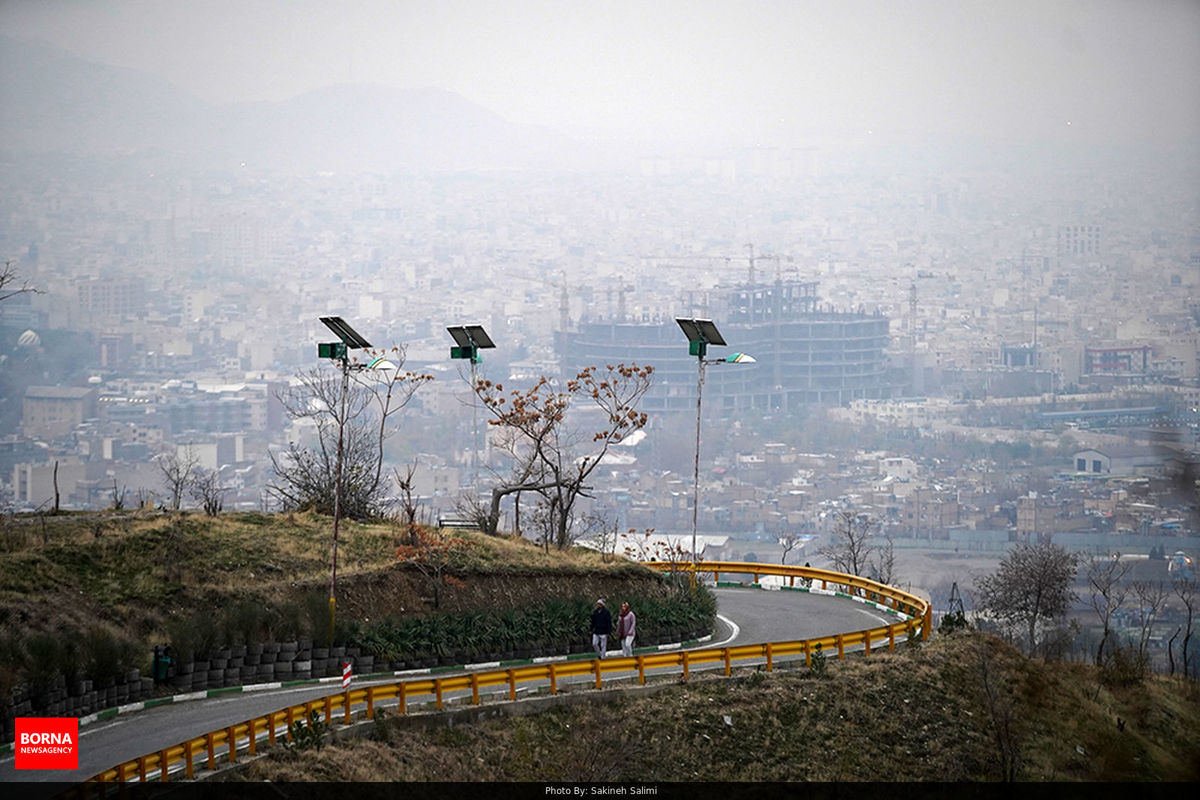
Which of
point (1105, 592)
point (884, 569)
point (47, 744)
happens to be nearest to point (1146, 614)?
point (884, 569)

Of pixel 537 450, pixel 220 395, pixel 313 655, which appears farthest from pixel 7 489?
pixel 313 655

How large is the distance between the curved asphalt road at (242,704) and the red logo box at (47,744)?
136mm

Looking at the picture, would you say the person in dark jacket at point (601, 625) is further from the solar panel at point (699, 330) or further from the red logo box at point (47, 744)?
the red logo box at point (47, 744)

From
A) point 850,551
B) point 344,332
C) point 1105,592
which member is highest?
point 344,332

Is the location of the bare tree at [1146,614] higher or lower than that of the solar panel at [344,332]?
lower

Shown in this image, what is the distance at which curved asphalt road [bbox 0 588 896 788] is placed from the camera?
1775 centimetres

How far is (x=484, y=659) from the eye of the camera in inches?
995

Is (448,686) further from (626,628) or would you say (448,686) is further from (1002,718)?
(1002,718)

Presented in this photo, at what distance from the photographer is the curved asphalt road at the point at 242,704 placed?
17.8 m

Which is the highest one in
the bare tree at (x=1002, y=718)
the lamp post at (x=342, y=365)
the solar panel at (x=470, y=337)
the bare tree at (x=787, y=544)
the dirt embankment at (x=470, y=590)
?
the solar panel at (x=470, y=337)

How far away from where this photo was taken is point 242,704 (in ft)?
68.9

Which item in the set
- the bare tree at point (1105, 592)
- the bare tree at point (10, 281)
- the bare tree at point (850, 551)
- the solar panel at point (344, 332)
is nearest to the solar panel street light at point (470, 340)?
the solar panel at point (344, 332)

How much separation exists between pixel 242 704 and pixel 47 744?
11.8ft

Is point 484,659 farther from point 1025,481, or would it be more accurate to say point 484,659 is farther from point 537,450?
point 1025,481
